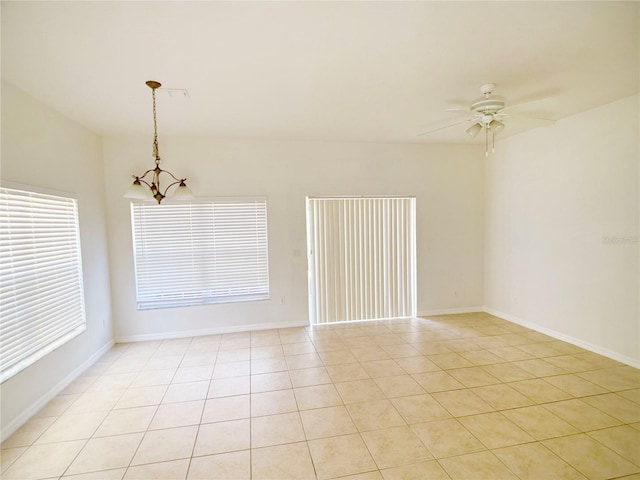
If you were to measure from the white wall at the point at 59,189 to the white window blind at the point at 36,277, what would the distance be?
11 centimetres

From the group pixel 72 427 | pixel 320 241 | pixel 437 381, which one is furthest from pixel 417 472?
pixel 320 241

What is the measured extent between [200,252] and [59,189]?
177 centimetres

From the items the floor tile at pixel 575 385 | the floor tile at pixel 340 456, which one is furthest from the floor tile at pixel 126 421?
the floor tile at pixel 575 385

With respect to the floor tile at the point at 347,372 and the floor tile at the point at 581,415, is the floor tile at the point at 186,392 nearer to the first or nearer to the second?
the floor tile at the point at 347,372

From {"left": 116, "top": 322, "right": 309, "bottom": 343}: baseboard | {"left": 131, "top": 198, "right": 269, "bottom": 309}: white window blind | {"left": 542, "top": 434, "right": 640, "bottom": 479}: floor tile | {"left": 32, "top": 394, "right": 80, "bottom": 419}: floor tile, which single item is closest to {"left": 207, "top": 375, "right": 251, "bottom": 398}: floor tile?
{"left": 32, "top": 394, "right": 80, "bottom": 419}: floor tile

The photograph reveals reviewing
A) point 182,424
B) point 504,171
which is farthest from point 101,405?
point 504,171

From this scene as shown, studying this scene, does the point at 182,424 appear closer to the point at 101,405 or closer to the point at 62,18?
the point at 101,405

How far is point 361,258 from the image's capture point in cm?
501

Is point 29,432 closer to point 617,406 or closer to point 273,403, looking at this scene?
point 273,403

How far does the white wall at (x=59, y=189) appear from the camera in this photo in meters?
2.58

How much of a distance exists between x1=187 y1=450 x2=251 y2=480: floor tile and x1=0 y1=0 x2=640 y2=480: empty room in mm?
21

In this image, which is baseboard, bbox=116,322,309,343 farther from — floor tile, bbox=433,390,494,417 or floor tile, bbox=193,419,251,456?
floor tile, bbox=433,390,494,417

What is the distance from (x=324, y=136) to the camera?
4.54 metres

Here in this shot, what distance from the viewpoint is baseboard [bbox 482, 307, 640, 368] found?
11.2ft
